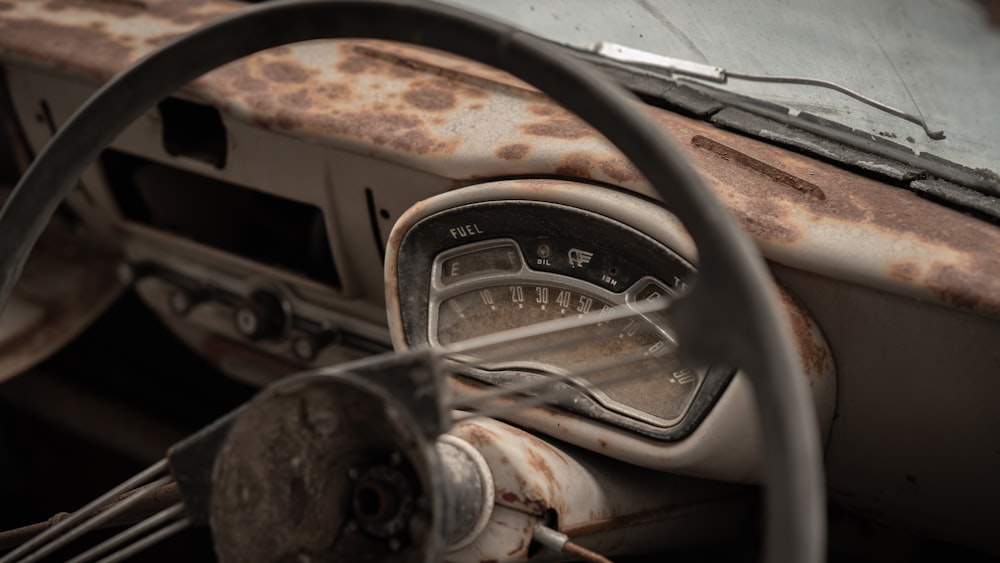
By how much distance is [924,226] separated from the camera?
1078 mm

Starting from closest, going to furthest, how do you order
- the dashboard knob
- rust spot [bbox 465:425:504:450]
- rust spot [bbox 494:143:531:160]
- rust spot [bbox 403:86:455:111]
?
rust spot [bbox 465:425:504:450] → rust spot [bbox 494:143:531:160] → rust spot [bbox 403:86:455:111] → the dashboard knob

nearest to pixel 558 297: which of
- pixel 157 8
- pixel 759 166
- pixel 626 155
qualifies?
pixel 759 166

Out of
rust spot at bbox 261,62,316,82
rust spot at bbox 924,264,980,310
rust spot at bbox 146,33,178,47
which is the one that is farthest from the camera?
rust spot at bbox 146,33,178,47

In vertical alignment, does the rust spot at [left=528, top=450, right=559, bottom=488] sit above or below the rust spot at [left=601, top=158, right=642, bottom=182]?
below

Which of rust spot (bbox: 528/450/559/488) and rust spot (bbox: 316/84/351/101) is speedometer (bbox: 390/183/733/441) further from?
rust spot (bbox: 316/84/351/101)

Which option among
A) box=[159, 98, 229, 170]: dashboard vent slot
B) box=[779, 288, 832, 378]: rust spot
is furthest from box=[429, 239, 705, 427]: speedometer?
box=[159, 98, 229, 170]: dashboard vent slot

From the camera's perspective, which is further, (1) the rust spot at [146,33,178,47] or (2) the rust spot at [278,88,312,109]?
(1) the rust spot at [146,33,178,47]

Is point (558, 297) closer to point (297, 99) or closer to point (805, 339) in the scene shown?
point (805, 339)

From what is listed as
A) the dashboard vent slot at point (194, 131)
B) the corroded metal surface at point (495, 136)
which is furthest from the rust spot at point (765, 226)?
the dashboard vent slot at point (194, 131)

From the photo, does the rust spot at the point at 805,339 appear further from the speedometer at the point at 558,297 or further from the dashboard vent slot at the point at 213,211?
the dashboard vent slot at the point at 213,211

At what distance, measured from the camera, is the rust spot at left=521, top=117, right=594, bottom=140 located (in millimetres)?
1229

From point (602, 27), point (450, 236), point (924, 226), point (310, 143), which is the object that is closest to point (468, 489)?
point (450, 236)

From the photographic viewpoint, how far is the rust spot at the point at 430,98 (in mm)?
1373

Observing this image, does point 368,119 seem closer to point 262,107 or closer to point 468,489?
point 262,107
